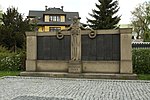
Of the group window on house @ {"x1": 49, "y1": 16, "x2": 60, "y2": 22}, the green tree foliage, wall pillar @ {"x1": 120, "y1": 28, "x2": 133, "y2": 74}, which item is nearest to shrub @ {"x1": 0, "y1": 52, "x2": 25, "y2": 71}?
the green tree foliage

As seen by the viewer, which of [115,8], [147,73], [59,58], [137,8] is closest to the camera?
[59,58]

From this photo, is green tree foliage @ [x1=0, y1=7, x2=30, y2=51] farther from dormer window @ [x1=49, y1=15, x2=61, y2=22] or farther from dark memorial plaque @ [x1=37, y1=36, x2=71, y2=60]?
dormer window @ [x1=49, y1=15, x2=61, y2=22]

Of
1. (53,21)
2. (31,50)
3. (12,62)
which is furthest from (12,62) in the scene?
(53,21)

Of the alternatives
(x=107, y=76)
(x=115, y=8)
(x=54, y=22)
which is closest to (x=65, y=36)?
(x=107, y=76)

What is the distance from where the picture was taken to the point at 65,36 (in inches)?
715

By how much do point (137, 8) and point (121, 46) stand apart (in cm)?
4656

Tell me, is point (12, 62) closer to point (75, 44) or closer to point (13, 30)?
point (75, 44)

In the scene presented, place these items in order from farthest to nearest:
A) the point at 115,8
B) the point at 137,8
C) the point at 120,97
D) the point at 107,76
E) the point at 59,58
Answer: the point at 137,8 < the point at 115,8 < the point at 59,58 < the point at 107,76 < the point at 120,97

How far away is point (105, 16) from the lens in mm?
46562

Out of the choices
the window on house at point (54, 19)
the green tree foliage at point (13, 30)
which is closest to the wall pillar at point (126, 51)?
the green tree foliage at point (13, 30)

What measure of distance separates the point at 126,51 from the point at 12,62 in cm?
956

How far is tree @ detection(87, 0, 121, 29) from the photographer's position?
4556 centimetres

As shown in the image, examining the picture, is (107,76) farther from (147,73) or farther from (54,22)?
(54,22)

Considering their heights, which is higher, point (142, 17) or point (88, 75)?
point (142, 17)
